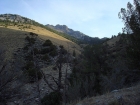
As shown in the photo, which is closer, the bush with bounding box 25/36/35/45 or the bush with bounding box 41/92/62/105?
the bush with bounding box 41/92/62/105

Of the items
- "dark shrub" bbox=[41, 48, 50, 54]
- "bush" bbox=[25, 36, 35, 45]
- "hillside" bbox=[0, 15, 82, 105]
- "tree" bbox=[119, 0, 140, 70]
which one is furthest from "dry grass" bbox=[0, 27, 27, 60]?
"tree" bbox=[119, 0, 140, 70]

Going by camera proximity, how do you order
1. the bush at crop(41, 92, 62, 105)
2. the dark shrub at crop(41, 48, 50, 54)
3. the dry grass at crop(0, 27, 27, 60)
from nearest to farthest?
the bush at crop(41, 92, 62, 105) → the dark shrub at crop(41, 48, 50, 54) → the dry grass at crop(0, 27, 27, 60)

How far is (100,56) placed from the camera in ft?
84.8

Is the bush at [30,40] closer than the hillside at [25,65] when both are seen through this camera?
No

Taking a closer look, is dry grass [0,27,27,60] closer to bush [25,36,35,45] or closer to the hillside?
the hillside

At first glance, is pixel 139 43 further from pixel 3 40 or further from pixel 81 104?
pixel 3 40

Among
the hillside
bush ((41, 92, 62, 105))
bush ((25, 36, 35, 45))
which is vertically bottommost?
bush ((41, 92, 62, 105))

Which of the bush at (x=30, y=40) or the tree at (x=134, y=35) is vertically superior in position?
the bush at (x=30, y=40)

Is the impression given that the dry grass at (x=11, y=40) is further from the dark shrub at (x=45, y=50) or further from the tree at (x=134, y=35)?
the tree at (x=134, y=35)

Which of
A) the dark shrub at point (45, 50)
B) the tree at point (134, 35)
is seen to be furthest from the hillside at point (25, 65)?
the tree at point (134, 35)

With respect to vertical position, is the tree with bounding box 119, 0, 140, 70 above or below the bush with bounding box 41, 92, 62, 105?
above

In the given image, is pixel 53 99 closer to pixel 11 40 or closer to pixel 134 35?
pixel 134 35

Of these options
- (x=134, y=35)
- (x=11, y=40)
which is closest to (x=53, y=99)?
(x=134, y=35)

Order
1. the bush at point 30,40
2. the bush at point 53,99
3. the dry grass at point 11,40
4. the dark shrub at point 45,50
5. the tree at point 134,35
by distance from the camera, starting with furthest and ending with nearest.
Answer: the bush at point 30,40, the dry grass at point 11,40, the dark shrub at point 45,50, the bush at point 53,99, the tree at point 134,35
